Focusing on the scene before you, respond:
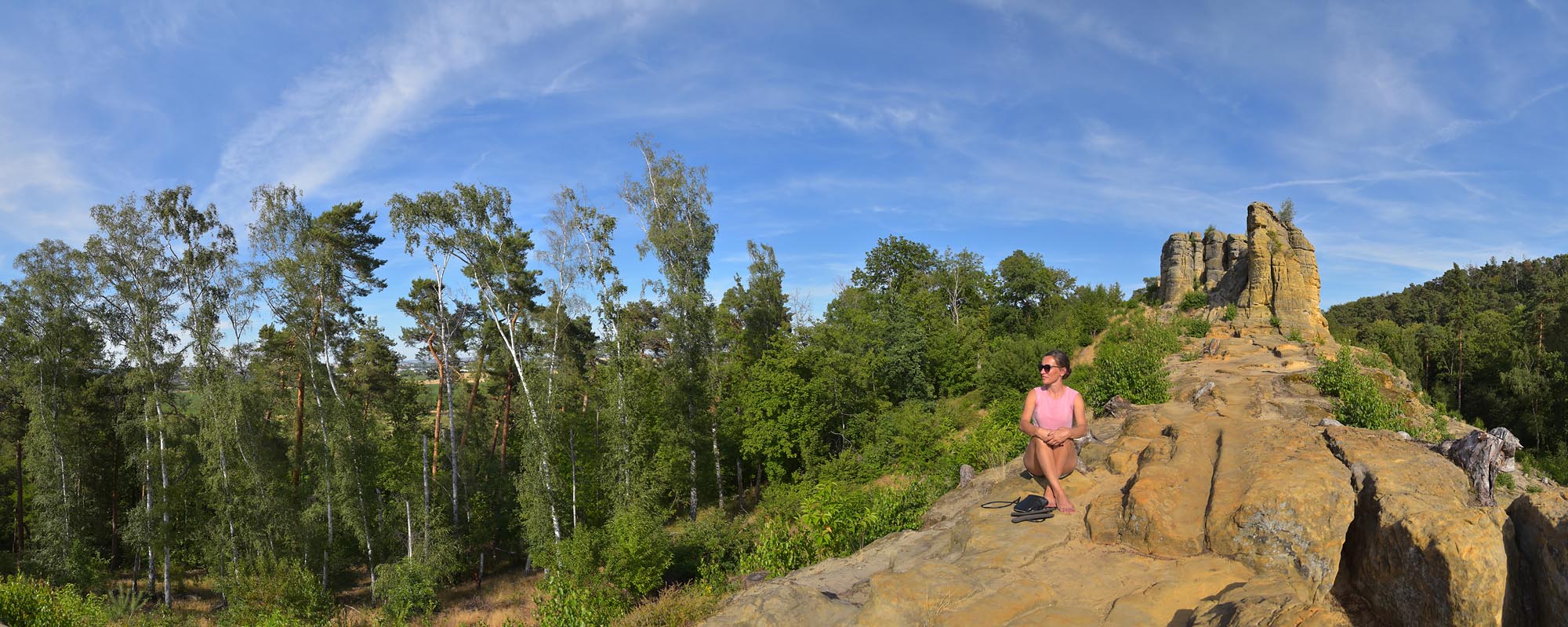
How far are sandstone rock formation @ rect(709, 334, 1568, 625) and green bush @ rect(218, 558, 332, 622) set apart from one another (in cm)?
1939

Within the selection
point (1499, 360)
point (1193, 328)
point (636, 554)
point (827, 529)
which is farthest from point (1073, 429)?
point (1499, 360)

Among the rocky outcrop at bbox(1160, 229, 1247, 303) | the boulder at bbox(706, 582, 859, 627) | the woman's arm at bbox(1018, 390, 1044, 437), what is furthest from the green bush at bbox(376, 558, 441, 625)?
the rocky outcrop at bbox(1160, 229, 1247, 303)

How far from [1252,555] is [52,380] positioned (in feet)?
112

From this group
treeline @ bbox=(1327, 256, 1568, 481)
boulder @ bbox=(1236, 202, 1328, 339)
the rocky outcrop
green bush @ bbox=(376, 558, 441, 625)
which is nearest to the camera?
green bush @ bbox=(376, 558, 441, 625)

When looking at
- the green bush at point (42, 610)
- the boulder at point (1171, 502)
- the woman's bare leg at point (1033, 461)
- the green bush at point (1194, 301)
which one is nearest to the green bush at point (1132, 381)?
the boulder at point (1171, 502)

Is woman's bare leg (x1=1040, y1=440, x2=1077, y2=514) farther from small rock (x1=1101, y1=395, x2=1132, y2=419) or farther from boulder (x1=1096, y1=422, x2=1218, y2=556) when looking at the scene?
small rock (x1=1101, y1=395, x2=1132, y2=419)

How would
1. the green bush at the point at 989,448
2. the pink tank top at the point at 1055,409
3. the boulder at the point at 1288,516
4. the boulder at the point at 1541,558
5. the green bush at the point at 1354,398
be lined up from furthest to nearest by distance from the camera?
the green bush at the point at 989,448, the green bush at the point at 1354,398, the pink tank top at the point at 1055,409, the boulder at the point at 1288,516, the boulder at the point at 1541,558

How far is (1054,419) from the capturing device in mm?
6527

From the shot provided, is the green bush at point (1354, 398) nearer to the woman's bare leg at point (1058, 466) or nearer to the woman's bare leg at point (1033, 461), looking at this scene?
the woman's bare leg at point (1058, 466)

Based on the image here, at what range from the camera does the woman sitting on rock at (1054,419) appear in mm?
6406

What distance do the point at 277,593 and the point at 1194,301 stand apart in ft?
127

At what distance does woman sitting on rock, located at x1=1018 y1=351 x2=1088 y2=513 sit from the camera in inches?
252

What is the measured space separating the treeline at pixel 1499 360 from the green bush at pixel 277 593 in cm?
3230

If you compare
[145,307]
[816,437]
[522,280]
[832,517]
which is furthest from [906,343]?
[145,307]
